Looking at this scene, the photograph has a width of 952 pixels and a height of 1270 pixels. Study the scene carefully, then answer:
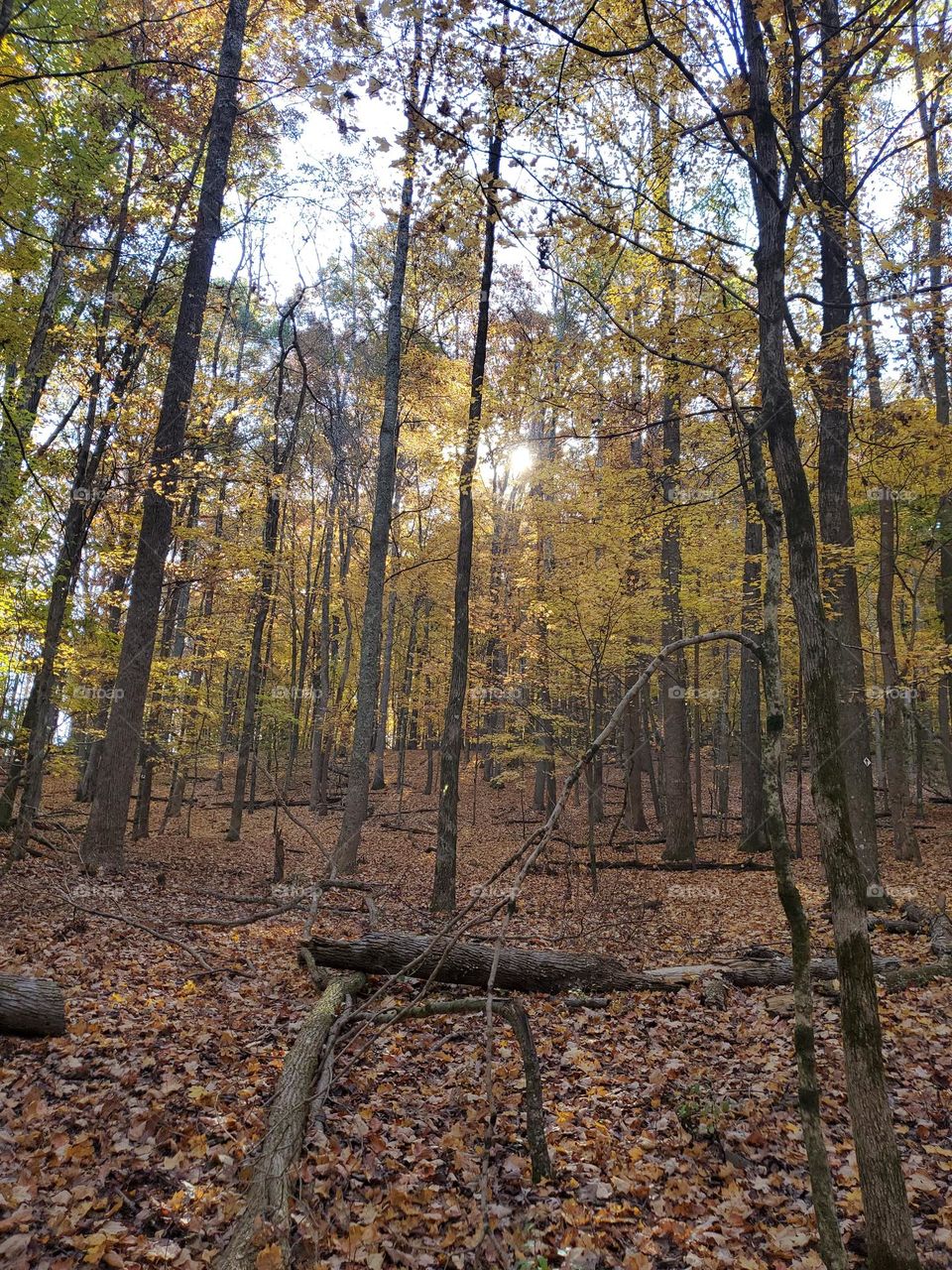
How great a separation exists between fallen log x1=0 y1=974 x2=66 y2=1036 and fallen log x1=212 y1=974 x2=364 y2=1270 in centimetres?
183

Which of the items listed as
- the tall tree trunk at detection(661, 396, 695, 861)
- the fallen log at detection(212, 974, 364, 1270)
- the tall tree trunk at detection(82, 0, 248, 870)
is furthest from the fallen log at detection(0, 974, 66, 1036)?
the tall tree trunk at detection(661, 396, 695, 861)

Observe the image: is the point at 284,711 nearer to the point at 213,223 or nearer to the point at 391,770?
the point at 391,770

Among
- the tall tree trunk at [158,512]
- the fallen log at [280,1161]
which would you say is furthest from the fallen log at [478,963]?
the tall tree trunk at [158,512]

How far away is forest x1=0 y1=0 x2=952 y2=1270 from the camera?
3.50 m

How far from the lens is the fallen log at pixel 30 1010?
4.91 meters

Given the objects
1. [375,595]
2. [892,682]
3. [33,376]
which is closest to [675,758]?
[892,682]

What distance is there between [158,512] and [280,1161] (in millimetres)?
9194

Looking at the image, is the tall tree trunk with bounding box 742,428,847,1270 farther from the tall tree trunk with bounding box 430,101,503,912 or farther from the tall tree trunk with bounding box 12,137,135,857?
the tall tree trunk with bounding box 12,137,135,857

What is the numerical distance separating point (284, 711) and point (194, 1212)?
2194 cm

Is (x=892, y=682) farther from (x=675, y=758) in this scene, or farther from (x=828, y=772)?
(x=828, y=772)

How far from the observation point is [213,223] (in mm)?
10781

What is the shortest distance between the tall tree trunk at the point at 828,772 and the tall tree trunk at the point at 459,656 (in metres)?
6.31

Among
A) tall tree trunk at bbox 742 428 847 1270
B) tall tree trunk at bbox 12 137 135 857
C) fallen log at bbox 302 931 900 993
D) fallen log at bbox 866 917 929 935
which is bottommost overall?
fallen log at bbox 302 931 900 993

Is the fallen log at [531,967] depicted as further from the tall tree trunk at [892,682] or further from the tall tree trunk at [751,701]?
Answer: the tall tree trunk at [751,701]
